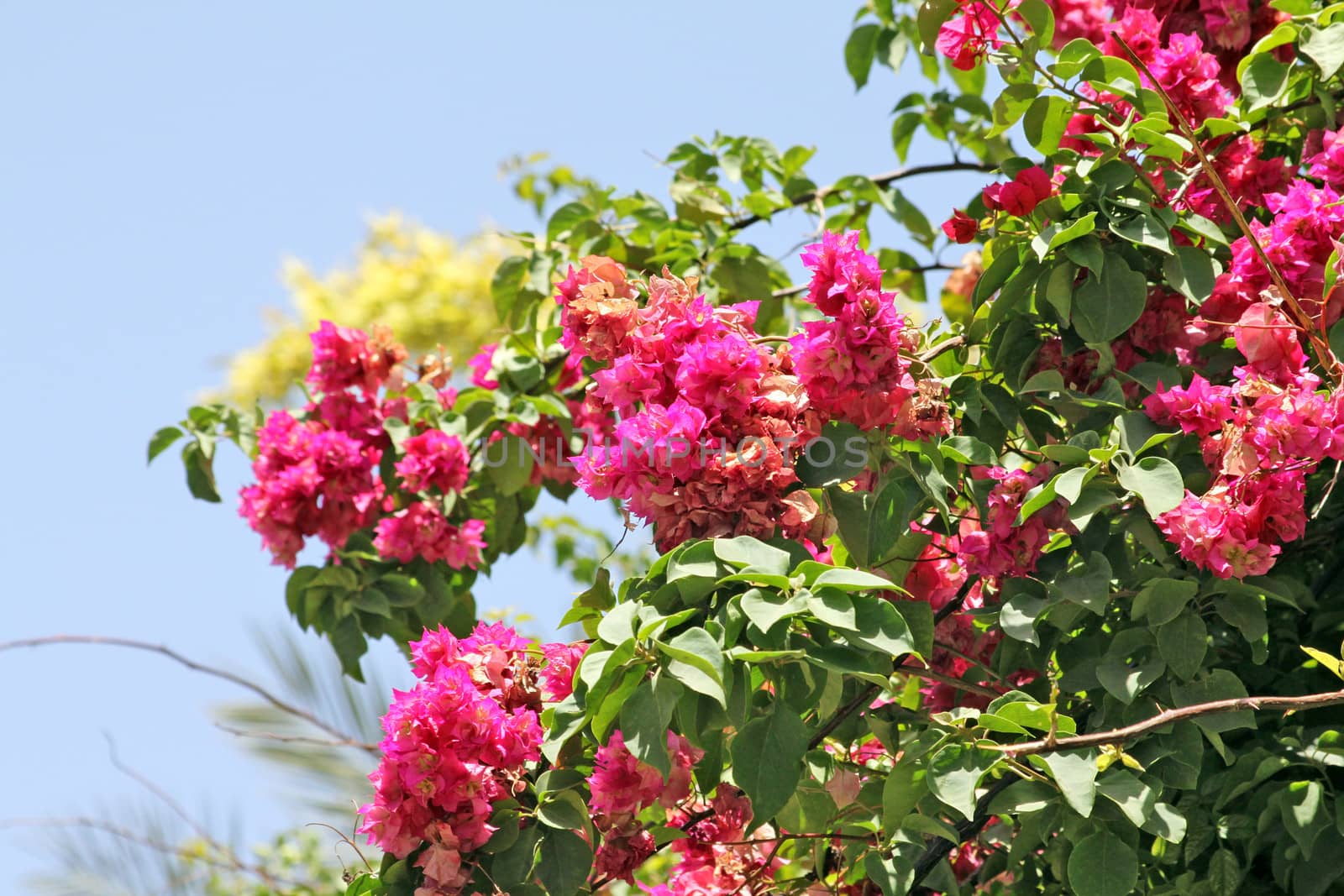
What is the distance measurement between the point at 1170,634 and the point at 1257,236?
533 millimetres

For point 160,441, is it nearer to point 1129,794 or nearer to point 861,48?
point 861,48

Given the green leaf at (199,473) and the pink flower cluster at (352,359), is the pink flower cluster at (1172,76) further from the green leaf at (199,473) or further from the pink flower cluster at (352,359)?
the green leaf at (199,473)

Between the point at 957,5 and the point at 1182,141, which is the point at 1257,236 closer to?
the point at 1182,141

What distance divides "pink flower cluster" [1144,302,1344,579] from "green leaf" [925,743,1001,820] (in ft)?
1.07

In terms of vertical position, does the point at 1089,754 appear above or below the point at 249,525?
below

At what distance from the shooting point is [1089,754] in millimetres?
1522

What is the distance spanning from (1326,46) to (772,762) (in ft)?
3.87

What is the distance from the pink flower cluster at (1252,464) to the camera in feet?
5.07

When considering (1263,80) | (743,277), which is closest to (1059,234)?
(1263,80)

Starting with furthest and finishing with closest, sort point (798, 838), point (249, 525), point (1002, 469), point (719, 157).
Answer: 1. point (719, 157)
2. point (249, 525)
3. point (798, 838)
4. point (1002, 469)

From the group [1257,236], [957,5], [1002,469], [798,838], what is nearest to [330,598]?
[798,838]

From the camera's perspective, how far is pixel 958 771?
1.48m

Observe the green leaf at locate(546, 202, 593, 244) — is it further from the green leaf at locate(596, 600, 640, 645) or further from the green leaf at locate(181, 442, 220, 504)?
the green leaf at locate(596, 600, 640, 645)

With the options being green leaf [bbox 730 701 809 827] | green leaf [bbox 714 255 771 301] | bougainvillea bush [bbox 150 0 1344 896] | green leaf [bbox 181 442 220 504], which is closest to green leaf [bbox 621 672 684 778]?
bougainvillea bush [bbox 150 0 1344 896]
